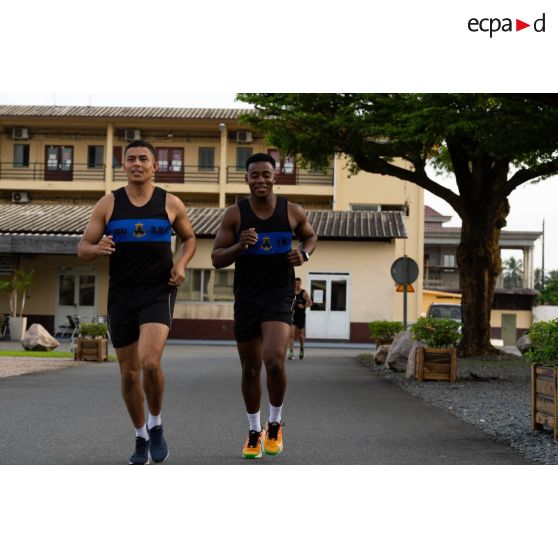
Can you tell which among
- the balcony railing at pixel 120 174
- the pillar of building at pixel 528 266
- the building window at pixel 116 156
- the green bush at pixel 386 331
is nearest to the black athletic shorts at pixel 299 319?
the green bush at pixel 386 331

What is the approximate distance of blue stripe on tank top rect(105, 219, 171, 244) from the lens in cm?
530

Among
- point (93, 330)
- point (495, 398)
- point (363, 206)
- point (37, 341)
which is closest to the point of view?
point (495, 398)

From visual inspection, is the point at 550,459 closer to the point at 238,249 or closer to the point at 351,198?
the point at 238,249

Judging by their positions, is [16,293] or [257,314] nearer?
[257,314]

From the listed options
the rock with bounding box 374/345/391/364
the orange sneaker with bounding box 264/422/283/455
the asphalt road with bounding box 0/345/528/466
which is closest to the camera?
the orange sneaker with bounding box 264/422/283/455

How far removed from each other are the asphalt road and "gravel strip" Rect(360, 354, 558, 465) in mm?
202

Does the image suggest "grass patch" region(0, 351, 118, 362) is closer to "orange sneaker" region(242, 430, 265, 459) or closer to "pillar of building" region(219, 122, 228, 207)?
"orange sneaker" region(242, 430, 265, 459)

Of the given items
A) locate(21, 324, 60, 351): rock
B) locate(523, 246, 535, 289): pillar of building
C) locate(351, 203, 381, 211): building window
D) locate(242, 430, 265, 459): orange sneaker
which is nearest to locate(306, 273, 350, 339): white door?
locate(351, 203, 381, 211): building window

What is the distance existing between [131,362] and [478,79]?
153 inches

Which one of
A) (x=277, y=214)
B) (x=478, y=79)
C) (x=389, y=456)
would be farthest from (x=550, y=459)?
(x=478, y=79)

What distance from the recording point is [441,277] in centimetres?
5122

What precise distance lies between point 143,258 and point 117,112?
4096 centimetres

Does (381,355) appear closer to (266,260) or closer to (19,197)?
(266,260)

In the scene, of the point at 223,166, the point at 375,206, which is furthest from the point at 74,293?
the point at 375,206
